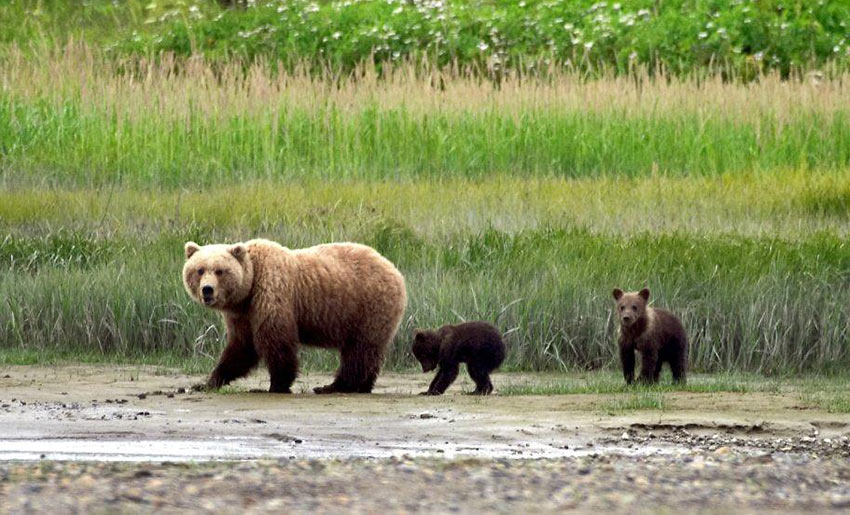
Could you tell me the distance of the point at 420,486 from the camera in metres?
6.58

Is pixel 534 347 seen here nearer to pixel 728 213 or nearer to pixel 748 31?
pixel 728 213

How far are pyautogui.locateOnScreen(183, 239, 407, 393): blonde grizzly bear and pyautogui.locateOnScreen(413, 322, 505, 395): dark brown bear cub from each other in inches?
13.2

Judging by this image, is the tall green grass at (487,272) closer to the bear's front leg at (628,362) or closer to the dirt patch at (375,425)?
the bear's front leg at (628,362)

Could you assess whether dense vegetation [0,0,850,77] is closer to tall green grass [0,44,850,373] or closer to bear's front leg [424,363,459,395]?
tall green grass [0,44,850,373]

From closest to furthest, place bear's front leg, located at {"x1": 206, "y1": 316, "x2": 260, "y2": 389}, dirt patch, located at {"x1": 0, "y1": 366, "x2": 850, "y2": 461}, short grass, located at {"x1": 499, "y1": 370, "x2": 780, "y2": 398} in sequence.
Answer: dirt patch, located at {"x1": 0, "y1": 366, "x2": 850, "y2": 461}, short grass, located at {"x1": 499, "y1": 370, "x2": 780, "y2": 398}, bear's front leg, located at {"x1": 206, "y1": 316, "x2": 260, "y2": 389}

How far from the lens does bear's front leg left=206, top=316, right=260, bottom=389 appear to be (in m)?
10.7

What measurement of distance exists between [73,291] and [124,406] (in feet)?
11.4

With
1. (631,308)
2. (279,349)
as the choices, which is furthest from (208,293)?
(631,308)

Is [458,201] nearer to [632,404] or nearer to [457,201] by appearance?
[457,201]

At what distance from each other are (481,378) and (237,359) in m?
1.57

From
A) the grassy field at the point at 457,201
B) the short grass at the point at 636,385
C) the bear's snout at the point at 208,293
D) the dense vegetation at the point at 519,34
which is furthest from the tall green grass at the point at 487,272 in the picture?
the dense vegetation at the point at 519,34

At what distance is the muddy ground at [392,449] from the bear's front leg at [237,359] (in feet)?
0.44

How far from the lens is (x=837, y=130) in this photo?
742 inches

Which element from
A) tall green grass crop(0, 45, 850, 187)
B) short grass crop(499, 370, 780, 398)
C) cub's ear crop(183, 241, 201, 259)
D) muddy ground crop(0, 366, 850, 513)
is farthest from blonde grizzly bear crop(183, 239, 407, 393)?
tall green grass crop(0, 45, 850, 187)
